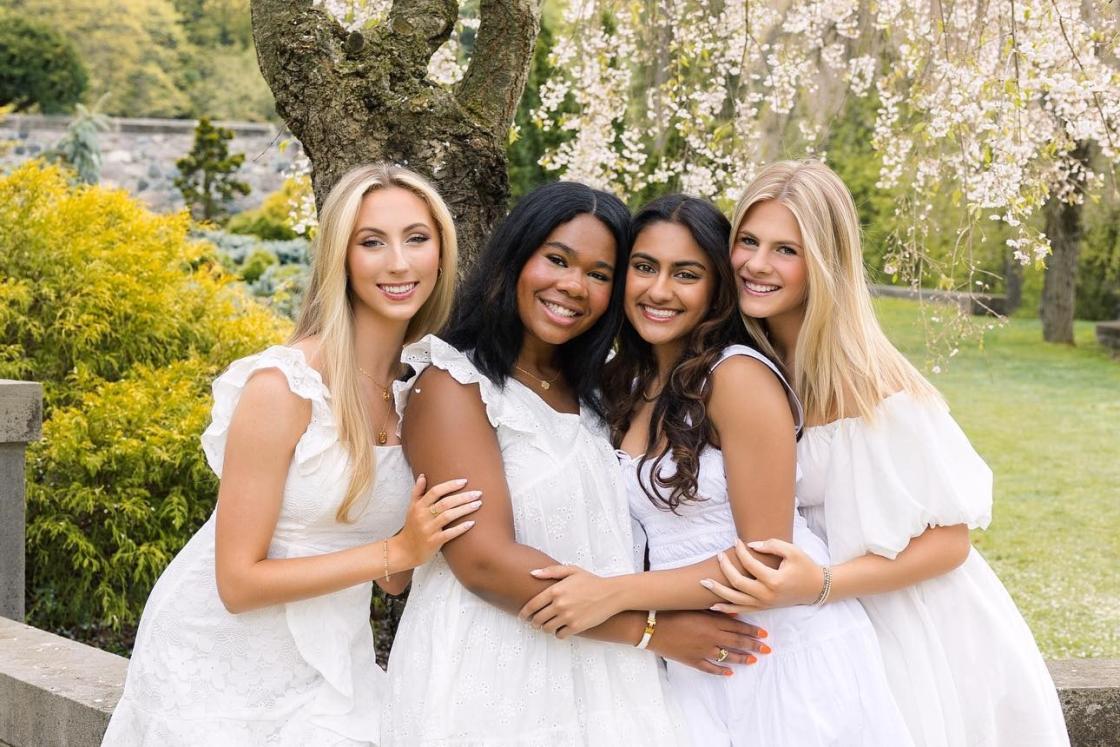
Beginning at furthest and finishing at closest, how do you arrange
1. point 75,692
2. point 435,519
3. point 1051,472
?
point 1051,472 → point 75,692 → point 435,519

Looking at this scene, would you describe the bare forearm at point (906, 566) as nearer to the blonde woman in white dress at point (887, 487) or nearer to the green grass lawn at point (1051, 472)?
the blonde woman in white dress at point (887, 487)

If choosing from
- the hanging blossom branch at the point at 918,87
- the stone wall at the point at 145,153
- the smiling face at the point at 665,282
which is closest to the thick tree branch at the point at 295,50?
the smiling face at the point at 665,282

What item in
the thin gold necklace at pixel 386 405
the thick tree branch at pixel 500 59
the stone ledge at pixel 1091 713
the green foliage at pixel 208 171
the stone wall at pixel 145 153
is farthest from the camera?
the stone wall at pixel 145 153

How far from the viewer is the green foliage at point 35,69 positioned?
853 inches

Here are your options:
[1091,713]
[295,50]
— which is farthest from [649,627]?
[295,50]

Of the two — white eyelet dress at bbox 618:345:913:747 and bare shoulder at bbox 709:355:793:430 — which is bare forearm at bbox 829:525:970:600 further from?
bare shoulder at bbox 709:355:793:430

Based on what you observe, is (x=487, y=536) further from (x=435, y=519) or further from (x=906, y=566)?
(x=906, y=566)

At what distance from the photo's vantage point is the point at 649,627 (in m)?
2.21

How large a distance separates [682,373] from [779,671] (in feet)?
2.02

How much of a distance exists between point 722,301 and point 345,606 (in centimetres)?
100

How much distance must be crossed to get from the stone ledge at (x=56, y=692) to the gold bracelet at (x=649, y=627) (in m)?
1.25

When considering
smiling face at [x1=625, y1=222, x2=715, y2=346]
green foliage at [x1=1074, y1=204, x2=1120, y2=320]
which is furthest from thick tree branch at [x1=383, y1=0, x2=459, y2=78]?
green foliage at [x1=1074, y1=204, x2=1120, y2=320]

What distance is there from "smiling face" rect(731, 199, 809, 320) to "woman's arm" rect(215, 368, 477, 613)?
0.74 m

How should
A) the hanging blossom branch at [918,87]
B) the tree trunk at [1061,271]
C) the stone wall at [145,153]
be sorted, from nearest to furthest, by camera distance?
the hanging blossom branch at [918,87], the tree trunk at [1061,271], the stone wall at [145,153]
